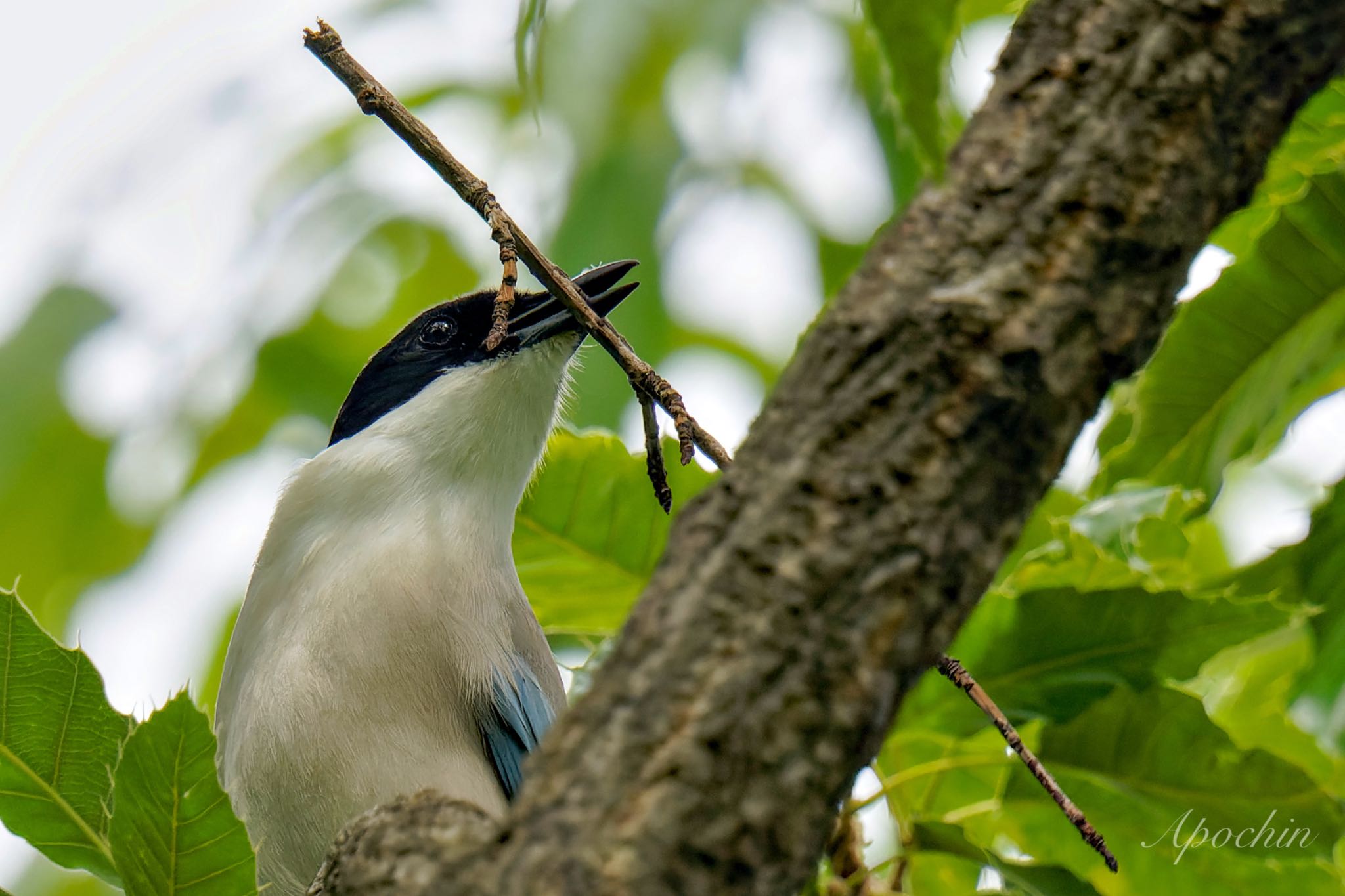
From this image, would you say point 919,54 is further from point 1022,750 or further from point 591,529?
point 591,529

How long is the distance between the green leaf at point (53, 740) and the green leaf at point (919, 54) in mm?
1375

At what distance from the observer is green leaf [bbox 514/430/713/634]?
10.1ft

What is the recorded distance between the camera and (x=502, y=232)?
1772 mm

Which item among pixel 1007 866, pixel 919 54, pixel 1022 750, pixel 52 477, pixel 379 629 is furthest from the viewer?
pixel 52 477

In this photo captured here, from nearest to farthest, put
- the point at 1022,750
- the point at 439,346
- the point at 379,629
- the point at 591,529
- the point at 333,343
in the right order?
the point at 1022,750, the point at 379,629, the point at 591,529, the point at 439,346, the point at 333,343

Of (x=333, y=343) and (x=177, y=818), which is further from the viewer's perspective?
(x=333, y=343)

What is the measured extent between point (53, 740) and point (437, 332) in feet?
6.61

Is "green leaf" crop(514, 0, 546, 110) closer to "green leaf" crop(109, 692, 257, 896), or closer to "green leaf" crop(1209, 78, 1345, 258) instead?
"green leaf" crop(109, 692, 257, 896)

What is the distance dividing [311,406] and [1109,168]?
5098 mm

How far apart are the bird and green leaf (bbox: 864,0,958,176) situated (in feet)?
5.88

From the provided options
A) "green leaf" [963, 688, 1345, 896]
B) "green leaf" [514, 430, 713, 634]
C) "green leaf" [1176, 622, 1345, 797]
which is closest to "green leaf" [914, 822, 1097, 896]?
"green leaf" [963, 688, 1345, 896]

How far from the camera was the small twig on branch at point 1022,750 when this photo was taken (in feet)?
4.82

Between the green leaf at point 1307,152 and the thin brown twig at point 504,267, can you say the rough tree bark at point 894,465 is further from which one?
the green leaf at point 1307,152

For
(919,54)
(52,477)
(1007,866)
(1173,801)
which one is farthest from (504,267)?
(52,477)
